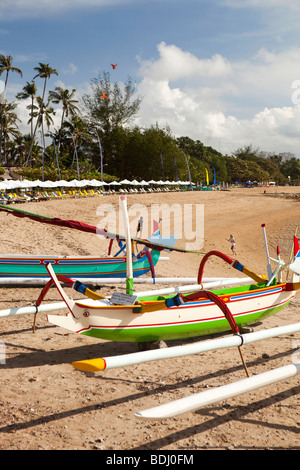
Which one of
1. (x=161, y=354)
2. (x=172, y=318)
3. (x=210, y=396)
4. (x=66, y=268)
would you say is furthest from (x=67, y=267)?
(x=210, y=396)

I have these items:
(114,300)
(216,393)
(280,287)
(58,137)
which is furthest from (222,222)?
(58,137)

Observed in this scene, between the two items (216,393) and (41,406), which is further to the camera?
(41,406)

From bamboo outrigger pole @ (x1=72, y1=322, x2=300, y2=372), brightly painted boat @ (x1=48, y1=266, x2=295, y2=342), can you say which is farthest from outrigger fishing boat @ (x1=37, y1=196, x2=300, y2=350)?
bamboo outrigger pole @ (x1=72, y1=322, x2=300, y2=372)

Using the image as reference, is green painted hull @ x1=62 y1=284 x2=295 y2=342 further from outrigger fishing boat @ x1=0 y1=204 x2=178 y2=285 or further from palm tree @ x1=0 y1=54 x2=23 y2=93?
palm tree @ x1=0 y1=54 x2=23 y2=93

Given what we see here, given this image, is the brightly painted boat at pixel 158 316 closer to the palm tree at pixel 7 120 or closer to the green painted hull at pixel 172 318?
the green painted hull at pixel 172 318

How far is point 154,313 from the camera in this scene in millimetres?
6465

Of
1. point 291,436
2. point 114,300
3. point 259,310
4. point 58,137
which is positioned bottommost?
point 291,436

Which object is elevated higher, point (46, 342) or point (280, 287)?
point (280, 287)

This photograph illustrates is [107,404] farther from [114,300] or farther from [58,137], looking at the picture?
[58,137]

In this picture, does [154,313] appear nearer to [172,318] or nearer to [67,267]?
[172,318]

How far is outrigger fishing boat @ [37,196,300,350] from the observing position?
6047mm
